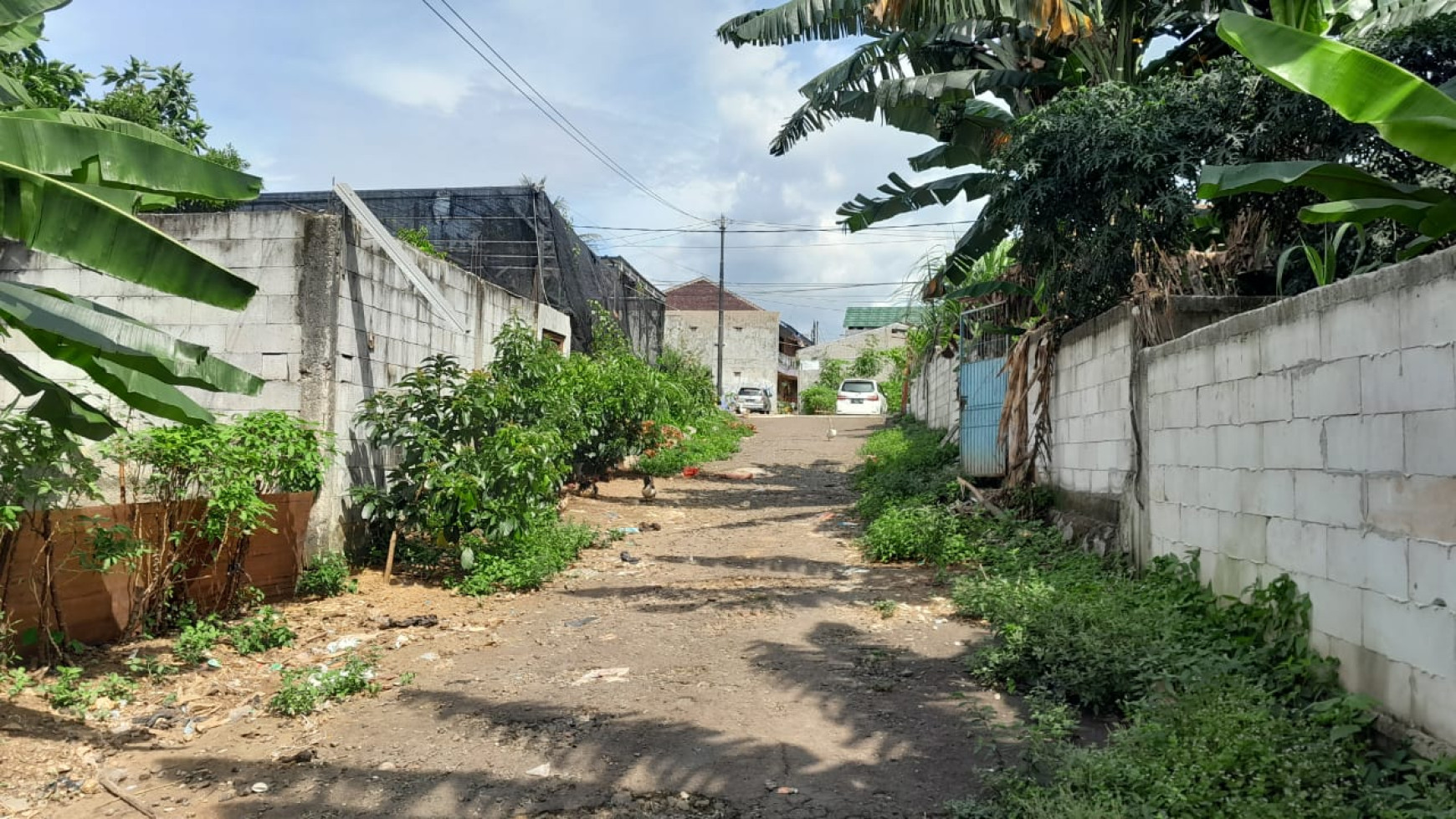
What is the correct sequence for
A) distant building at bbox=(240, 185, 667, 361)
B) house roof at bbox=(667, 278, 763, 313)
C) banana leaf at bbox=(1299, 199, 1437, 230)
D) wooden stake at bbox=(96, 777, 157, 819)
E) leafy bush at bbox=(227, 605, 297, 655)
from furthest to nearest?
house roof at bbox=(667, 278, 763, 313) → distant building at bbox=(240, 185, 667, 361) → leafy bush at bbox=(227, 605, 297, 655) → banana leaf at bbox=(1299, 199, 1437, 230) → wooden stake at bbox=(96, 777, 157, 819)

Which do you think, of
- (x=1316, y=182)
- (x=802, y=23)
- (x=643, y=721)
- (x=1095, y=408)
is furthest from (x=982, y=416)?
(x=643, y=721)

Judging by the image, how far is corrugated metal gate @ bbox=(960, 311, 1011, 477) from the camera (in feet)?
32.9

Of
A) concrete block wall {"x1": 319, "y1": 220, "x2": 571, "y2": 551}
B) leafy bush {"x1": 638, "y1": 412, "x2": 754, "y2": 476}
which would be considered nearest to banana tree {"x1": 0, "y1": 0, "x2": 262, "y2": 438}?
concrete block wall {"x1": 319, "y1": 220, "x2": 571, "y2": 551}

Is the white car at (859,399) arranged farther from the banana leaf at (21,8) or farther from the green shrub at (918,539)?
the banana leaf at (21,8)

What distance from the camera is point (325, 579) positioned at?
6.78 meters

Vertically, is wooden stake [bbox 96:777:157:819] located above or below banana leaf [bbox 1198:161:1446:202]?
below

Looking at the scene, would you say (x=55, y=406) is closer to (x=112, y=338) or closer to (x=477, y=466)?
(x=112, y=338)

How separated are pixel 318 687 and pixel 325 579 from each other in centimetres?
213

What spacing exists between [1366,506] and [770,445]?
16263 mm

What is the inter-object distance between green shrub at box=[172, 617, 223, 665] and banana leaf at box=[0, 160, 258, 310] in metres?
2.47

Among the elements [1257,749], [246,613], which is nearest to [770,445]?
[246,613]

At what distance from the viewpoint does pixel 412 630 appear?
244 inches

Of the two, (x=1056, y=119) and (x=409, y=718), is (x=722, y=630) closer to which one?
(x=409, y=718)

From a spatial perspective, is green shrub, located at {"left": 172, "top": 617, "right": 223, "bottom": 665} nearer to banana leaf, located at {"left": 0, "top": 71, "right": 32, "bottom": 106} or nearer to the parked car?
banana leaf, located at {"left": 0, "top": 71, "right": 32, "bottom": 106}
